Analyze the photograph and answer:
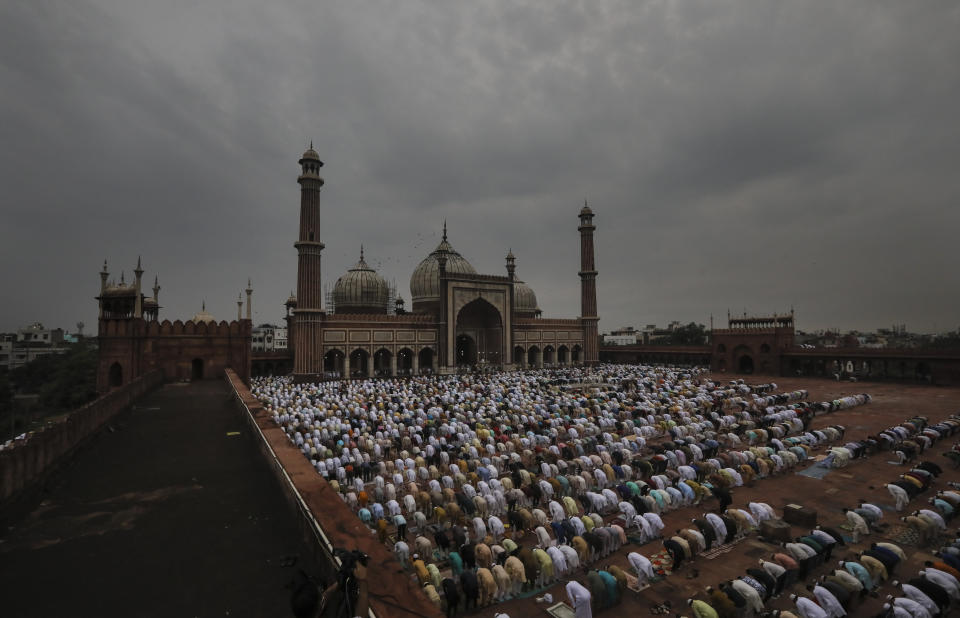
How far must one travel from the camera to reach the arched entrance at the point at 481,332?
151 feet

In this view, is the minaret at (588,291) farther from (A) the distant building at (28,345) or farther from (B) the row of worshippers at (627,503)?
(A) the distant building at (28,345)

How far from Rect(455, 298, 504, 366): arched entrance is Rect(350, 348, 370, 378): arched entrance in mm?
10358

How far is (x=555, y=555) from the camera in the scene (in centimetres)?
780

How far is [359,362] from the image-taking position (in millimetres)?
40219

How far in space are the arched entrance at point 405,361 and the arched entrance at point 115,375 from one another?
20.8 metres

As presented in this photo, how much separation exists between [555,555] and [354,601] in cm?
525

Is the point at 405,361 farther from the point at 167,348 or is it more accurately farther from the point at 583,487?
the point at 583,487

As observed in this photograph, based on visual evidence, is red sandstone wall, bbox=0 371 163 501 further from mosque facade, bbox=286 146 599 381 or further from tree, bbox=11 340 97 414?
tree, bbox=11 340 97 414

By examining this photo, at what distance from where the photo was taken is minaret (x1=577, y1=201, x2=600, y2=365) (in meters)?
51.4

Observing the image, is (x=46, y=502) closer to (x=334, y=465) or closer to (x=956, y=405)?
(x=334, y=465)

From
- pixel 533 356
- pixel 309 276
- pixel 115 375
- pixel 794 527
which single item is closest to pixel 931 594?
pixel 794 527

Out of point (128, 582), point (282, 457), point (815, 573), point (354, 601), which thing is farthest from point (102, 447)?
point (815, 573)

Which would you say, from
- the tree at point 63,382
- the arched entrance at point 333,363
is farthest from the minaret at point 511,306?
the tree at point 63,382

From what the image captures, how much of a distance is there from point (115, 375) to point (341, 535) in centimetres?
2680
